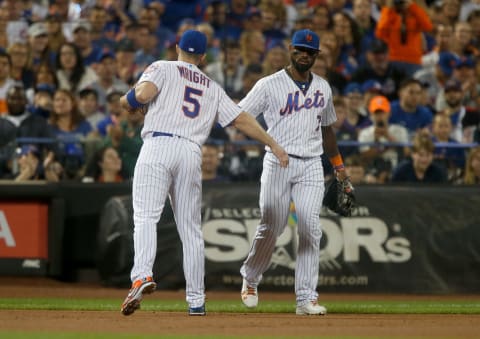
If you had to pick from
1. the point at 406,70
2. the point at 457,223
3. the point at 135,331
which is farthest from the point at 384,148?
the point at 135,331

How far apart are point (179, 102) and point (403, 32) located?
806 cm

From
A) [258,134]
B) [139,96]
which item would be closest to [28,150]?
[139,96]

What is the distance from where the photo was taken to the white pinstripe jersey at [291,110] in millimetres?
9016

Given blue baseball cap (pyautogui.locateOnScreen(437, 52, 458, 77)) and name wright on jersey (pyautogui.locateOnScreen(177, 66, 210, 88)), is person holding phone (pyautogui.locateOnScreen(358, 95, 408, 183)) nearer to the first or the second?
blue baseball cap (pyautogui.locateOnScreen(437, 52, 458, 77))

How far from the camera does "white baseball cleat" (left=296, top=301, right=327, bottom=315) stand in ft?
29.2

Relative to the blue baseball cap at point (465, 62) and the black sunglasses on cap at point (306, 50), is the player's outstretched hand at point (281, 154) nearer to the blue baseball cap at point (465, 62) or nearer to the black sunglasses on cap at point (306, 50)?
the black sunglasses on cap at point (306, 50)

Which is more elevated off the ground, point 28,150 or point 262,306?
point 28,150

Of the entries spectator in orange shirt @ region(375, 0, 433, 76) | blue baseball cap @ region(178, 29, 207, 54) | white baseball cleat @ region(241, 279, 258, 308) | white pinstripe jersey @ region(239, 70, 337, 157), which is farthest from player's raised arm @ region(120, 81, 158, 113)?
spectator in orange shirt @ region(375, 0, 433, 76)

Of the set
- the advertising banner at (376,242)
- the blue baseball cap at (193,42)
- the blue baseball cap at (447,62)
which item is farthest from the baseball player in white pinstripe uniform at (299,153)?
the blue baseball cap at (447,62)

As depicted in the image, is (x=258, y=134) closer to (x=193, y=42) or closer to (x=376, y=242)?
(x=193, y=42)

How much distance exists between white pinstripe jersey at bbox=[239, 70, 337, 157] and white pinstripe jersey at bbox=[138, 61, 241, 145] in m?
0.85

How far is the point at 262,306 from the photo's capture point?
33.4 ft

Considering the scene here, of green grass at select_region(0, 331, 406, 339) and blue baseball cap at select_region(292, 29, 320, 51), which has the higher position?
blue baseball cap at select_region(292, 29, 320, 51)

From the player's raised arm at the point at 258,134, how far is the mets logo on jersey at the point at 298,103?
2.25 ft
